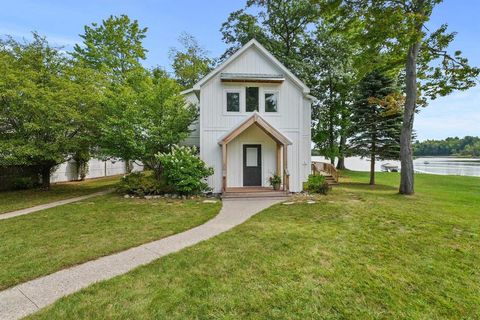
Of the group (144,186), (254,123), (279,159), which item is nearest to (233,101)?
(254,123)

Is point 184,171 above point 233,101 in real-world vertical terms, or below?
below

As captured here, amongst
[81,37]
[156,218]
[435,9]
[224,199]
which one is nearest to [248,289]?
[156,218]

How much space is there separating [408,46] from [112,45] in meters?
23.8

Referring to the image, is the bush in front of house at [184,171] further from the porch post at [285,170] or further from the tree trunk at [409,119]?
the tree trunk at [409,119]

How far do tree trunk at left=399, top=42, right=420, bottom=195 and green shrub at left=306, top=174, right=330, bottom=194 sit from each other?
12.6 feet

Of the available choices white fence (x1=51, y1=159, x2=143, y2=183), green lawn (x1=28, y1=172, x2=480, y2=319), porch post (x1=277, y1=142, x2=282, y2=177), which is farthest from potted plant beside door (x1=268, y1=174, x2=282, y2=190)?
white fence (x1=51, y1=159, x2=143, y2=183)

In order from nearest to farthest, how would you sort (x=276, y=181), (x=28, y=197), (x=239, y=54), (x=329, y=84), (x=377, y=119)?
(x=28, y=197), (x=276, y=181), (x=239, y=54), (x=377, y=119), (x=329, y=84)

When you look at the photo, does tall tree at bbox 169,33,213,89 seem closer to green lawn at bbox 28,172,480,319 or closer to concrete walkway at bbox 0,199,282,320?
concrete walkway at bbox 0,199,282,320

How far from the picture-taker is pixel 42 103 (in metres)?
10.9

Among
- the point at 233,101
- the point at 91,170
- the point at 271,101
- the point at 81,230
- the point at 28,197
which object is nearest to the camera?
the point at 81,230

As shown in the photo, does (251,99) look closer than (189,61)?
Yes

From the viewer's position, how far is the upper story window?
12398 millimetres

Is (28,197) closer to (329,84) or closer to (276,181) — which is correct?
(276,181)

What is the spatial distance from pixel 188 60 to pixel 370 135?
2152 cm
